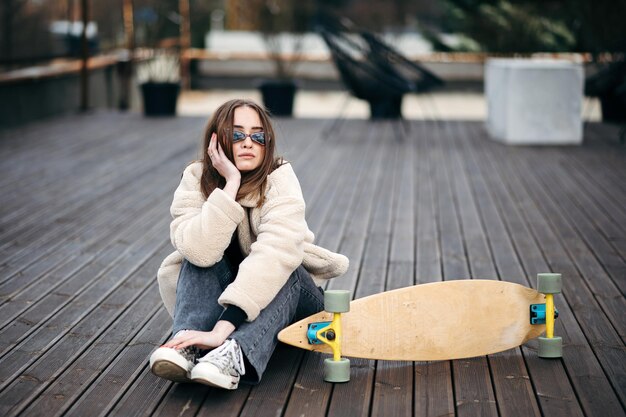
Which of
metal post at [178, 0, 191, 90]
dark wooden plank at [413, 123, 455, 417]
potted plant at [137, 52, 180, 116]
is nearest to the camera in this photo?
dark wooden plank at [413, 123, 455, 417]

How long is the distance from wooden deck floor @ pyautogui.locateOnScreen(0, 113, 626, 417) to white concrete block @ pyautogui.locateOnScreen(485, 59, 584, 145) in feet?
0.67

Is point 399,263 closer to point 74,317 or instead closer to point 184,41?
point 74,317

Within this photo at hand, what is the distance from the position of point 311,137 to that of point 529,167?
2.31 meters

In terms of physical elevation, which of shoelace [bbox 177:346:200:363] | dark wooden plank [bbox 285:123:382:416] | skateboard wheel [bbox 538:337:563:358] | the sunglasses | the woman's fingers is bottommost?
dark wooden plank [bbox 285:123:382:416]

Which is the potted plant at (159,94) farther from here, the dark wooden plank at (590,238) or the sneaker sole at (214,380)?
the sneaker sole at (214,380)

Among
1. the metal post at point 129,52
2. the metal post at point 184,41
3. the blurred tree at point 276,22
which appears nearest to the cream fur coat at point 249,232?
the blurred tree at point 276,22

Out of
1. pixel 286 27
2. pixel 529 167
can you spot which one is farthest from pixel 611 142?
pixel 286 27

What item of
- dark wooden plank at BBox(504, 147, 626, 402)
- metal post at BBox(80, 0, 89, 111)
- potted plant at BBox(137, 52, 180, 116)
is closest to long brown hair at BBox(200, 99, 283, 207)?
dark wooden plank at BBox(504, 147, 626, 402)

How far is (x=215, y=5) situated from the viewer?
1730 cm

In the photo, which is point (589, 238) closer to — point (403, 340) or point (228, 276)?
point (403, 340)

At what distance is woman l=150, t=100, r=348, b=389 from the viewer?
2438mm

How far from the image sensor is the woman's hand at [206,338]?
95.7 inches

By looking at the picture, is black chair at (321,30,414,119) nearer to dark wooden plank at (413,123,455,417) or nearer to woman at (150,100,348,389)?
dark wooden plank at (413,123,455,417)

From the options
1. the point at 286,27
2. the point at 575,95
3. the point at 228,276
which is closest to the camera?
the point at 228,276
